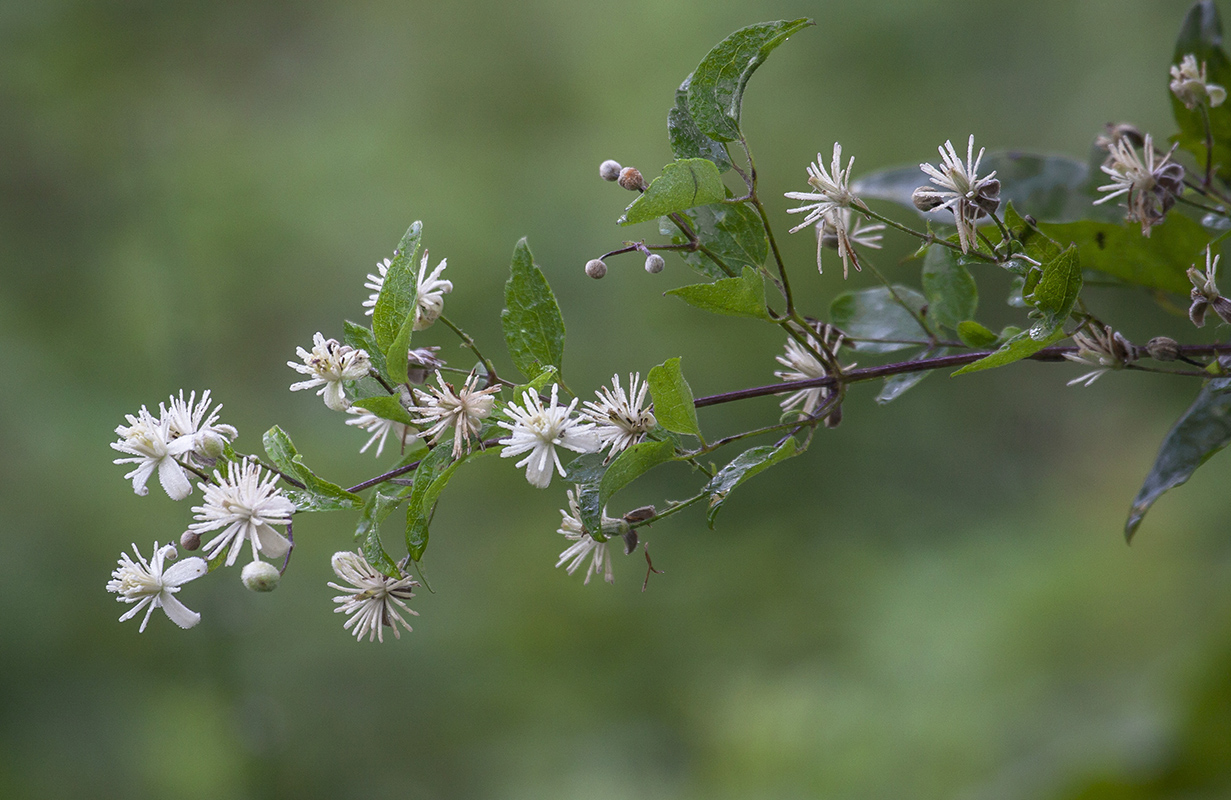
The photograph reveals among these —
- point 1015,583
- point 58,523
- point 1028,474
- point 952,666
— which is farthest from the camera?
point 1028,474

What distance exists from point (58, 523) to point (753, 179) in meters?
2.39

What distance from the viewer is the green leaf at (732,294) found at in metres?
0.36

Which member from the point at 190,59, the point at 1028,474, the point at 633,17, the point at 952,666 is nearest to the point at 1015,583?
the point at 952,666

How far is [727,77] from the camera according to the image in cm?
40

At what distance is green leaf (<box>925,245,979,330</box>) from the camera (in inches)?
19.2

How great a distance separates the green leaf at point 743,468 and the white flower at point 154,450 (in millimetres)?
225

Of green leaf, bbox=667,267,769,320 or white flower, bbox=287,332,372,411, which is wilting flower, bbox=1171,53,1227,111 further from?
white flower, bbox=287,332,372,411

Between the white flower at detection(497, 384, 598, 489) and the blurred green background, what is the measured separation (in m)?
1.59

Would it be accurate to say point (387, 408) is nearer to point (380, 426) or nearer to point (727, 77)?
point (380, 426)

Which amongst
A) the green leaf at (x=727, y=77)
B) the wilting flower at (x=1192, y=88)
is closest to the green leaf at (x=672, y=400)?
the green leaf at (x=727, y=77)

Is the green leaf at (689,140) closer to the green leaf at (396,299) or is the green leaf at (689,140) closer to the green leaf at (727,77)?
the green leaf at (727,77)

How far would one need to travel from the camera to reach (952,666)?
7.84 feet

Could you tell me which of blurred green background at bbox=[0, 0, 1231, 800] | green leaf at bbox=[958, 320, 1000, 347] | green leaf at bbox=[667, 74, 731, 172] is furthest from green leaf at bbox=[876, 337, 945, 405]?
blurred green background at bbox=[0, 0, 1231, 800]

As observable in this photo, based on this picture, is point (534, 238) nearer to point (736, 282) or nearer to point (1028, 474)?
point (1028, 474)
